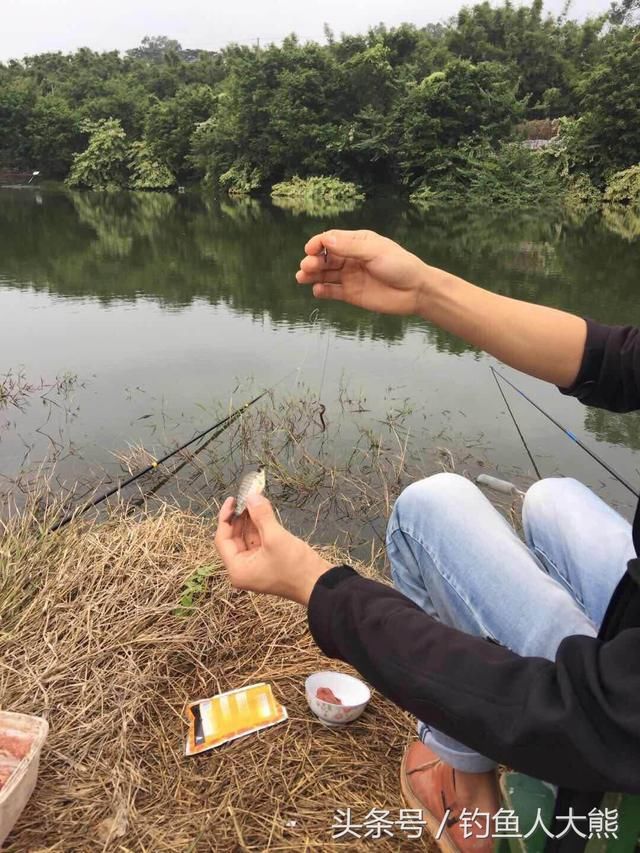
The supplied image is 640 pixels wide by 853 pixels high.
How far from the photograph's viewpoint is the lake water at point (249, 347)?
175 inches

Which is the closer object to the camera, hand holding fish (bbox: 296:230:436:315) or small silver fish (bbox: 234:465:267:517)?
small silver fish (bbox: 234:465:267:517)

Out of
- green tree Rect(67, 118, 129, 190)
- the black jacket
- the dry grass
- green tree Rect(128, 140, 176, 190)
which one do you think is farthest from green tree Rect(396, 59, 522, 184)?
the black jacket

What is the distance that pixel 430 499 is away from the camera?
1.27 meters

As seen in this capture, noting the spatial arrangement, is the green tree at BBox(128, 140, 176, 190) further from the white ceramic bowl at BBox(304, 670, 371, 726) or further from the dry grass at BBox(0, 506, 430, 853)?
the white ceramic bowl at BBox(304, 670, 371, 726)

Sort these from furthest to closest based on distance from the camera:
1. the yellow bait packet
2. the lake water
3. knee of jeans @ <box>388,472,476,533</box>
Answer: the lake water < the yellow bait packet < knee of jeans @ <box>388,472,476,533</box>

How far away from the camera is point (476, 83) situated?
22.6 m

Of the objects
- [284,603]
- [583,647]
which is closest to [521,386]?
[284,603]

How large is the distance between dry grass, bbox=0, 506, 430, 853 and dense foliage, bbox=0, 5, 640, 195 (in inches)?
882

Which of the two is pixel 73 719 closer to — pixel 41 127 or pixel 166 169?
pixel 166 169

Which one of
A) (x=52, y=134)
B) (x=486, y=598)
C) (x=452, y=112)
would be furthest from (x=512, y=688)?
(x=52, y=134)

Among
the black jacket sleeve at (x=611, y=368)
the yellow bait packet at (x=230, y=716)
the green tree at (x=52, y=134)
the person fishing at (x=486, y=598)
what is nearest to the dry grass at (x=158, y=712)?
the yellow bait packet at (x=230, y=716)

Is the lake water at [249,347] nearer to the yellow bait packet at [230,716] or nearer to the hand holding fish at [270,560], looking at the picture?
the yellow bait packet at [230,716]

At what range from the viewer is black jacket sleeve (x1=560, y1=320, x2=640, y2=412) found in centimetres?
127

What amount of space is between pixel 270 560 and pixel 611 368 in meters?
0.79
